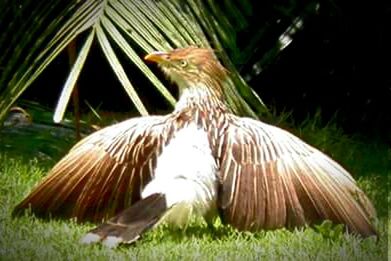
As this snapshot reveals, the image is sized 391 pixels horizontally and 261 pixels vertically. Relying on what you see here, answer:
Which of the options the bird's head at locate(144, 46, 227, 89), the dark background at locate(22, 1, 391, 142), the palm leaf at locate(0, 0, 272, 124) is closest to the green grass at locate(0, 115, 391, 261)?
the palm leaf at locate(0, 0, 272, 124)

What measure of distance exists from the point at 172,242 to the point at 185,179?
0.55 feet

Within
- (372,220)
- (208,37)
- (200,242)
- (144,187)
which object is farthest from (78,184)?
(372,220)

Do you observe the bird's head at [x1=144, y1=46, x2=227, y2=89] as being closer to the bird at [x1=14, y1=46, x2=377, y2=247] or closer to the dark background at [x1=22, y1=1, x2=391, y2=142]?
the bird at [x1=14, y1=46, x2=377, y2=247]

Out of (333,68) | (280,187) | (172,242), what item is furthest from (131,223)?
(333,68)

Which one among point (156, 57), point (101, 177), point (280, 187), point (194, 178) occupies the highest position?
point (156, 57)

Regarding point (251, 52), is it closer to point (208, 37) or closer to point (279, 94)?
point (279, 94)

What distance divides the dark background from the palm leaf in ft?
1.36

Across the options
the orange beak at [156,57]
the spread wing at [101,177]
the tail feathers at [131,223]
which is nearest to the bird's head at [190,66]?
the orange beak at [156,57]

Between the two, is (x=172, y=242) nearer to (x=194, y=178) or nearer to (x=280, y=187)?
(x=194, y=178)

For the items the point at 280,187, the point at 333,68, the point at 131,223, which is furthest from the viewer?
the point at 333,68

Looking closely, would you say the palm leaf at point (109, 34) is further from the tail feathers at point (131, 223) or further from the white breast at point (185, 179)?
the tail feathers at point (131, 223)

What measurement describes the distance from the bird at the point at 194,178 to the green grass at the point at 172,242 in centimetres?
3

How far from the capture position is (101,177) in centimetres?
290

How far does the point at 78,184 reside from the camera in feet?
9.50
